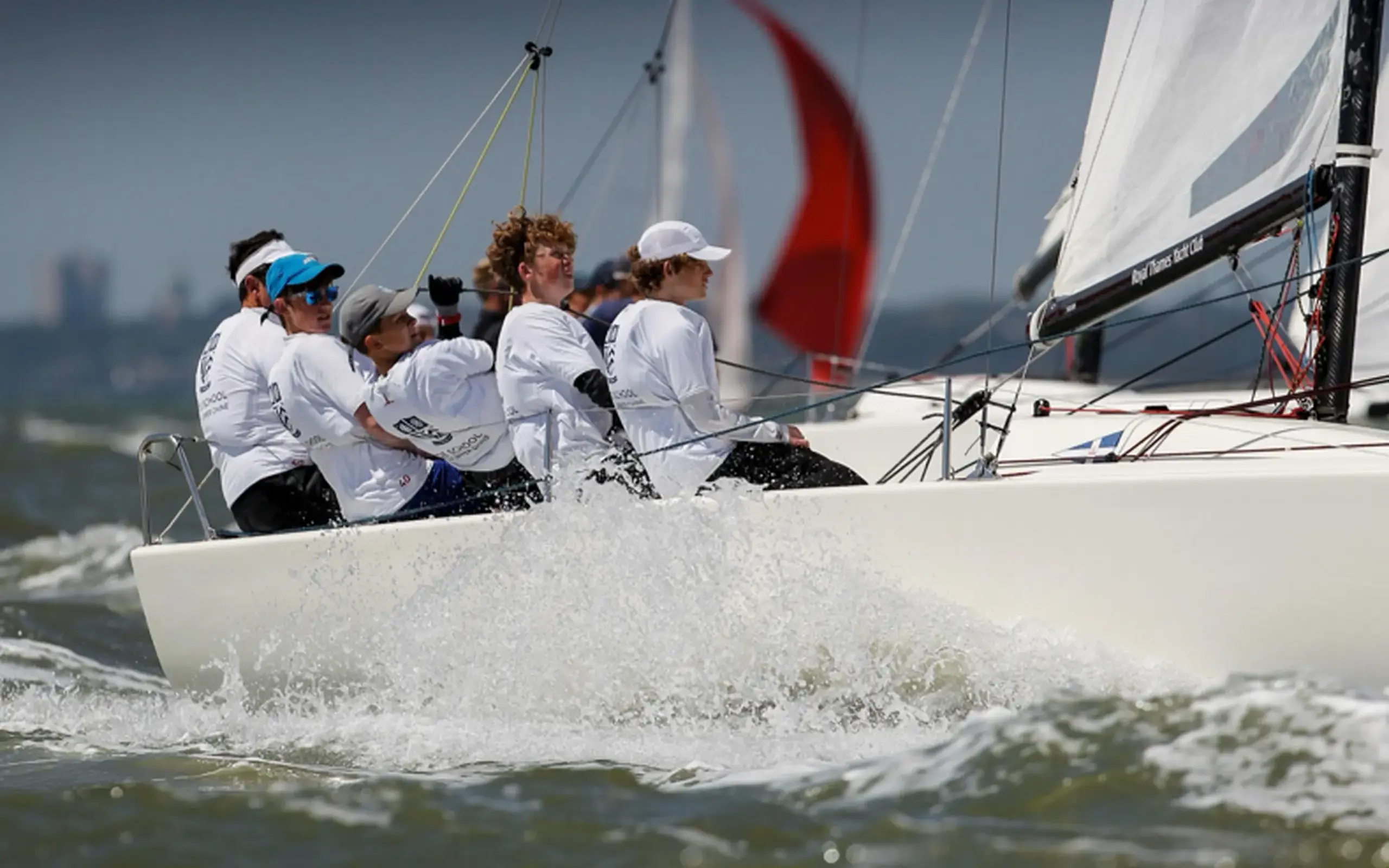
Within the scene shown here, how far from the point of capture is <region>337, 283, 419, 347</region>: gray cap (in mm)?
4141

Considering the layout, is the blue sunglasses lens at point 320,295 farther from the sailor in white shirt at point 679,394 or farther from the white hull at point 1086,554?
the sailor in white shirt at point 679,394

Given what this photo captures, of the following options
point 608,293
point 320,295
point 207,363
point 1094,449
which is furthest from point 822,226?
point 320,295

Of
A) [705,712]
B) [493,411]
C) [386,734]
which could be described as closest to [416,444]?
[493,411]

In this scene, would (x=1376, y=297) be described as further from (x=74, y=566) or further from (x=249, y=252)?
(x=74, y=566)

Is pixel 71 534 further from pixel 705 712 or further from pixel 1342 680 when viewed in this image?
pixel 1342 680

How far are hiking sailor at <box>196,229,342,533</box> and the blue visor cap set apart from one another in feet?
0.51

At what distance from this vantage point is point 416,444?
4.14 metres

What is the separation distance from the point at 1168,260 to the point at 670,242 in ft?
4.59

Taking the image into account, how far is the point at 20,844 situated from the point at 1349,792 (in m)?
2.25

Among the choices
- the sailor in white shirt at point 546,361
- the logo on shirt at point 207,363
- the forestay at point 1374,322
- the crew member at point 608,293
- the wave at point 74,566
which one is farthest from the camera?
the wave at point 74,566

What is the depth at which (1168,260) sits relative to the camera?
4.41m

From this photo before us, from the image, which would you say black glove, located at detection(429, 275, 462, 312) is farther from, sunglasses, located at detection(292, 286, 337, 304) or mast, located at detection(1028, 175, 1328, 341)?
mast, located at detection(1028, 175, 1328, 341)

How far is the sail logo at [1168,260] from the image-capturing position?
14.3 ft

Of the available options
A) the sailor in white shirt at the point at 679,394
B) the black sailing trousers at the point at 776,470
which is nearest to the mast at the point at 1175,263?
the black sailing trousers at the point at 776,470
